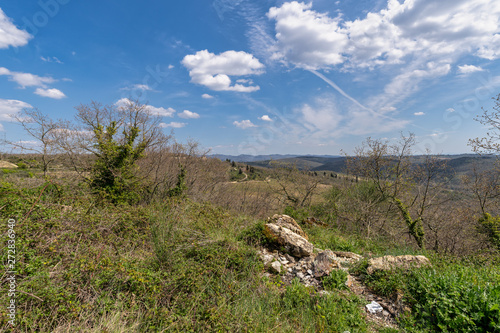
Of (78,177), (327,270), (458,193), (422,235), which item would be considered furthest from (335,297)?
(458,193)

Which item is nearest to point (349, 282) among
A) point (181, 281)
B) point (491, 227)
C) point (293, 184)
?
point (181, 281)

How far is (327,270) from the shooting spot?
181 inches

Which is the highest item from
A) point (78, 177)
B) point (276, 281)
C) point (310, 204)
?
point (78, 177)

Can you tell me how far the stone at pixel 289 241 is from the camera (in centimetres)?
553

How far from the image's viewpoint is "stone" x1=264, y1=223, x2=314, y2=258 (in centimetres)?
553

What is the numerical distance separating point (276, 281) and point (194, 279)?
1796mm

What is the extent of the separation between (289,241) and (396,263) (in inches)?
96.2

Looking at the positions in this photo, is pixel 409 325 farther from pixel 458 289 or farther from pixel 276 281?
pixel 276 281

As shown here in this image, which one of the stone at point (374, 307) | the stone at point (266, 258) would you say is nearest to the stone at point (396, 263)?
the stone at point (374, 307)

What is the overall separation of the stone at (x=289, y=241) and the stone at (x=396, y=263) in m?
1.46

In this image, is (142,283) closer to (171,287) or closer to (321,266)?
(171,287)

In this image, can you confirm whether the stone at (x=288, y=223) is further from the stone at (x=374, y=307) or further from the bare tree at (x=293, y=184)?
the bare tree at (x=293, y=184)

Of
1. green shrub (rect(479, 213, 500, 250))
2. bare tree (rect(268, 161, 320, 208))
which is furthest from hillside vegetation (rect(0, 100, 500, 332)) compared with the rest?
bare tree (rect(268, 161, 320, 208))

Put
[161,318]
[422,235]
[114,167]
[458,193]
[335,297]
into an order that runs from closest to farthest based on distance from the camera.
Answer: [161,318] < [335,297] < [114,167] < [422,235] < [458,193]
